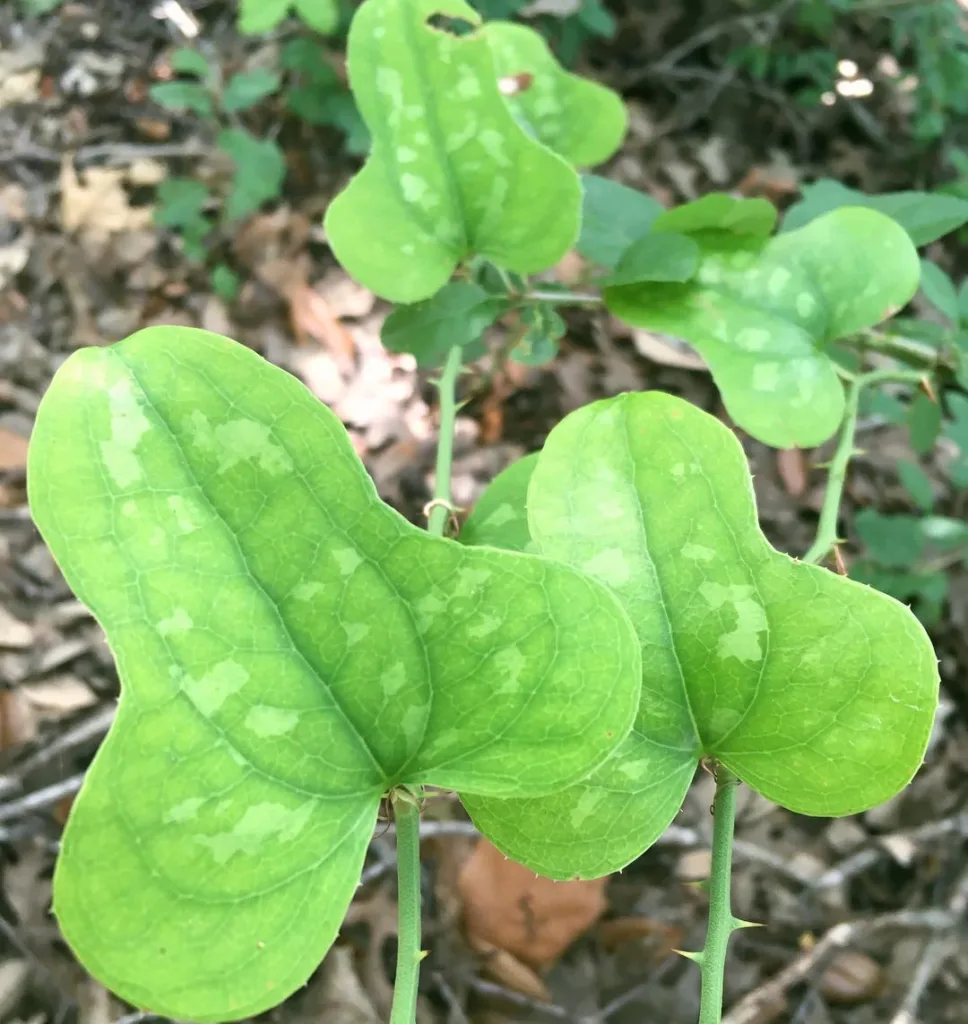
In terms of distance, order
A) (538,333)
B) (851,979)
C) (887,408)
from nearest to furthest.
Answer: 1. (538,333)
2. (887,408)
3. (851,979)

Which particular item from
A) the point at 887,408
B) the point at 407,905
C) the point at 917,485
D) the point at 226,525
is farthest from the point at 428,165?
the point at 917,485

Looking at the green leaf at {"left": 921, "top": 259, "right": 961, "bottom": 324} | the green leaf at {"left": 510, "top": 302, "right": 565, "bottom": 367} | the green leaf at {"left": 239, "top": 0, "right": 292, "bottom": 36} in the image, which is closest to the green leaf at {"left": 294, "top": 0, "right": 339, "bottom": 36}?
the green leaf at {"left": 239, "top": 0, "right": 292, "bottom": 36}

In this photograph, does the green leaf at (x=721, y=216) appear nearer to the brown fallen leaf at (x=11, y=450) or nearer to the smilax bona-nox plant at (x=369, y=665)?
the smilax bona-nox plant at (x=369, y=665)

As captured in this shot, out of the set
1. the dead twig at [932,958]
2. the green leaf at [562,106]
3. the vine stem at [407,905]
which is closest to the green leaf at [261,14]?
the green leaf at [562,106]

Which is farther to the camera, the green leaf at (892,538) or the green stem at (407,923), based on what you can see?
the green leaf at (892,538)

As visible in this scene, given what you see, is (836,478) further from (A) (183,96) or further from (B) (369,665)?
(A) (183,96)

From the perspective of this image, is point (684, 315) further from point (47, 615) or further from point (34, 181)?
point (34, 181)

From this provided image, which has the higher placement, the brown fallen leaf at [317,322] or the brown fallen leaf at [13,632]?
the brown fallen leaf at [317,322]
